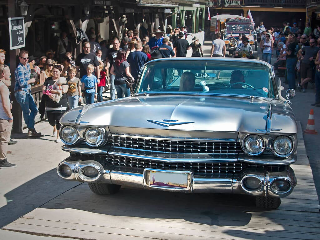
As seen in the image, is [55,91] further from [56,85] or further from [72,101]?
[72,101]

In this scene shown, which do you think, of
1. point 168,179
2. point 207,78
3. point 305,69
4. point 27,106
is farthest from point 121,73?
point 305,69

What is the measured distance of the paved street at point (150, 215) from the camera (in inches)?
207

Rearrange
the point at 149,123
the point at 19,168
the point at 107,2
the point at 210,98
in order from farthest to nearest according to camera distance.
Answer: the point at 107,2 < the point at 19,168 < the point at 210,98 < the point at 149,123

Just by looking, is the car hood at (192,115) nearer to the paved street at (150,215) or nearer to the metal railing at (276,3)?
the paved street at (150,215)

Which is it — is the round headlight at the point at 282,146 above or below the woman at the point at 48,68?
above

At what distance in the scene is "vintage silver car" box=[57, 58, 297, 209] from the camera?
5.34 meters

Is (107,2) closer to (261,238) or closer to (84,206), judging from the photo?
(84,206)

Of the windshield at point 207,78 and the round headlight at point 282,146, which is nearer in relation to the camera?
the round headlight at point 282,146

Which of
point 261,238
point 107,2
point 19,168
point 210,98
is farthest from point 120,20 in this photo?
point 261,238

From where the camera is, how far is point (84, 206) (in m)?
6.05

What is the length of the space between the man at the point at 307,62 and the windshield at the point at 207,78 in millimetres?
10985

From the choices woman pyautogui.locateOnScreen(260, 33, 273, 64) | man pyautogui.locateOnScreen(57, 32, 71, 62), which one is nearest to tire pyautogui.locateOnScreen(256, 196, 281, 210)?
man pyautogui.locateOnScreen(57, 32, 71, 62)

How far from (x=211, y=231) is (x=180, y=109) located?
122 cm

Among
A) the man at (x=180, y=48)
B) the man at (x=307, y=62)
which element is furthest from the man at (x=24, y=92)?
the man at (x=307, y=62)
